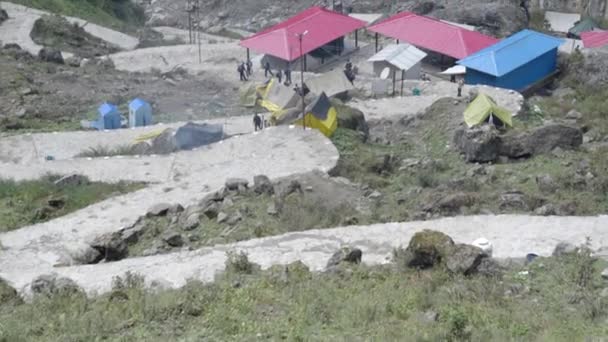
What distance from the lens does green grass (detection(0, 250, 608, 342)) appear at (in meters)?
8.74

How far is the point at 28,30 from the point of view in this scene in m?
34.6

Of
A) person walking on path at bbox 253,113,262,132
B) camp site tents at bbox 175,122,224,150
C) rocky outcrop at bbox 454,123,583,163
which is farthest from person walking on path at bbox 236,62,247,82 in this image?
rocky outcrop at bbox 454,123,583,163

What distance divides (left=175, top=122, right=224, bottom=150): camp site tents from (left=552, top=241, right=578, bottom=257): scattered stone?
948 centimetres

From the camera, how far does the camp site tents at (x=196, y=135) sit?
64.7 feet

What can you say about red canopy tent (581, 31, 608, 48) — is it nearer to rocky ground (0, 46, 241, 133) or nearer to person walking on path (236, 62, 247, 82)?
person walking on path (236, 62, 247, 82)

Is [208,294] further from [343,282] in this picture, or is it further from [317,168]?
[317,168]

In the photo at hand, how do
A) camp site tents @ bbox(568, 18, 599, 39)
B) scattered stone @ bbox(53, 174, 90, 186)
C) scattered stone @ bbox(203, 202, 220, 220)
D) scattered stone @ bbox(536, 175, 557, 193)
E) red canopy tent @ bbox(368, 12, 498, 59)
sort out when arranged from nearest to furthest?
scattered stone @ bbox(203, 202, 220, 220)
scattered stone @ bbox(536, 175, 557, 193)
scattered stone @ bbox(53, 174, 90, 186)
red canopy tent @ bbox(368, 12, 498, 59)
camp site tents @ bbox(568, 18, 599, 39)

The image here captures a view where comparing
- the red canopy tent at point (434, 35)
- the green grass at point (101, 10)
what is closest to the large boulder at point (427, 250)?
the red canopy tent at point (434, 35)

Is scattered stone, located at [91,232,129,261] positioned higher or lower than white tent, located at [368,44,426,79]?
higher

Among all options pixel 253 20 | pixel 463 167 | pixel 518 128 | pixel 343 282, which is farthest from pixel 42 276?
pixel 253 20

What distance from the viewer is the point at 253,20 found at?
4475 cm

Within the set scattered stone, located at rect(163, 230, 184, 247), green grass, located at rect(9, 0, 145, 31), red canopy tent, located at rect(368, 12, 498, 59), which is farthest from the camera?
green grass, located at rect(9, 0, 145, 31)

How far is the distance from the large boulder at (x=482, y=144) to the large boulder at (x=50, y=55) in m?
16.4

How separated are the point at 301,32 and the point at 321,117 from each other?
1029 cm
